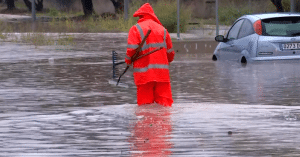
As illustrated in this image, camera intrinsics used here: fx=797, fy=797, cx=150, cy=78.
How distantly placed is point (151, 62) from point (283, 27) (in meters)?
7.53

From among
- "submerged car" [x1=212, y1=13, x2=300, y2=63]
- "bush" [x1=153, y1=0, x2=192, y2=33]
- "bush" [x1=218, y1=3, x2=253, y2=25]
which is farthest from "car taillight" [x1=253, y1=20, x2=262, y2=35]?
"bush" [x1=218, y1=3, x2=253, y2=25]

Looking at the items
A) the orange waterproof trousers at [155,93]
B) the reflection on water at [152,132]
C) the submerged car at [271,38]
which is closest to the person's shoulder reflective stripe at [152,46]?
the orange waterproof trousers at [155,93]

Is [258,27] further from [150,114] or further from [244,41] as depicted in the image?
[150,114]

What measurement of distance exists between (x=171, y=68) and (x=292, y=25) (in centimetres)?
330

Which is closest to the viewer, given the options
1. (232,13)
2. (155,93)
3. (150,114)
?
(150,114)

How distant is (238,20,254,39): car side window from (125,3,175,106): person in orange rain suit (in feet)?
22.7

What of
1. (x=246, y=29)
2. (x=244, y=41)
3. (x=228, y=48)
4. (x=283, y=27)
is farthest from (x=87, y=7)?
(x=283, y=27)

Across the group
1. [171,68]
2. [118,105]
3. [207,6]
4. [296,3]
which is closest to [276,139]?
[118,105]

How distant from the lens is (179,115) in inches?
417

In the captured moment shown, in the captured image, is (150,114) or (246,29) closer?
(150,114)

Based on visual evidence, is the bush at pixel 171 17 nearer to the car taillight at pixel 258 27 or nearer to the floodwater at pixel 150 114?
the floodwater at pixel 150 114

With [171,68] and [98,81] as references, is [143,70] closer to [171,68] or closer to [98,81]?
[98,81]

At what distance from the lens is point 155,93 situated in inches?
442

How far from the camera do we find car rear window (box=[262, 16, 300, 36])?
17469mm
